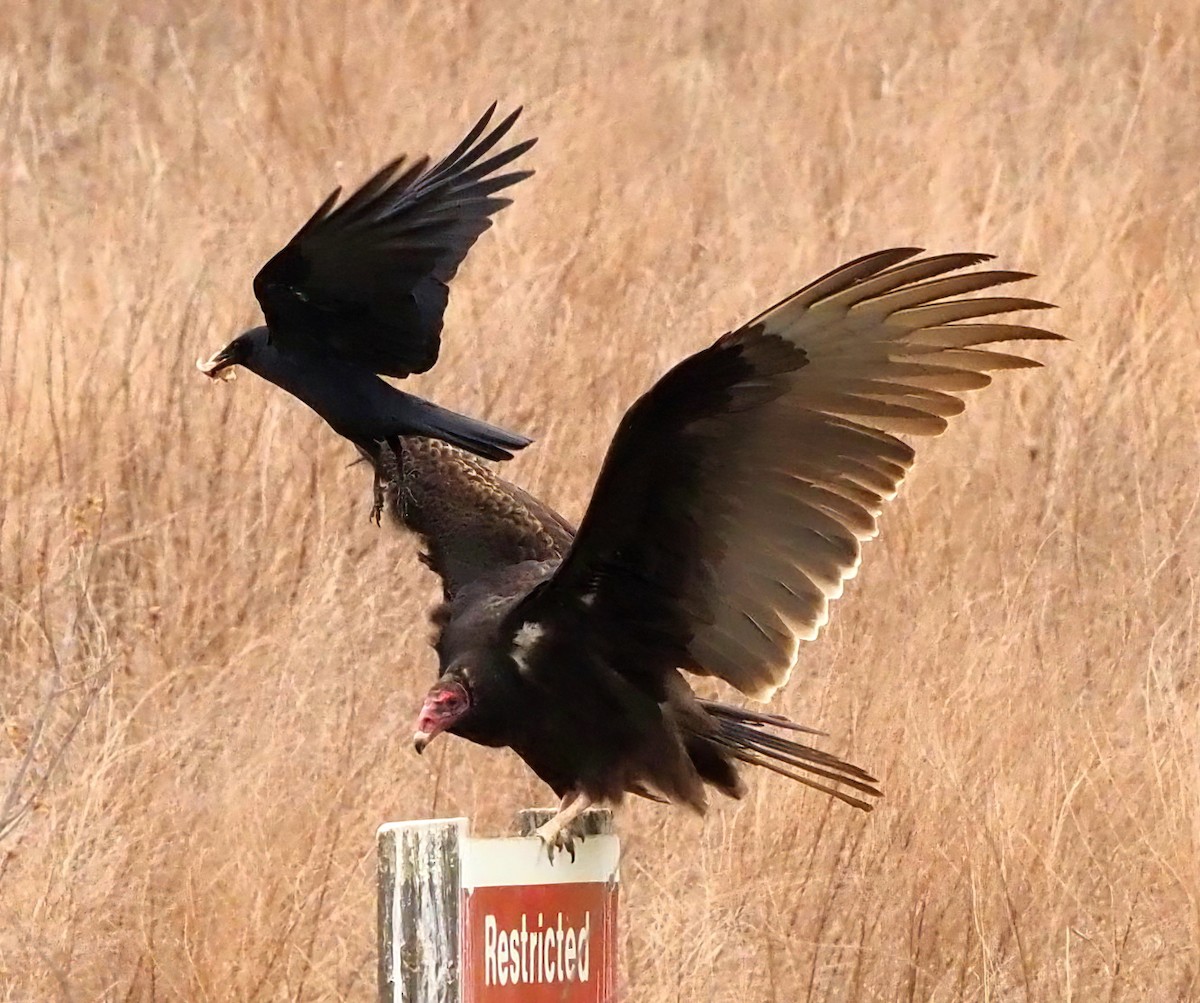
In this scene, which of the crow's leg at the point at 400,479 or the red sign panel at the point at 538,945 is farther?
the crow's leg at the point at 400,479

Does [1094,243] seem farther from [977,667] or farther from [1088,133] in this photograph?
[977,667]

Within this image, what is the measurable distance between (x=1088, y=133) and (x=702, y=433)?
4.63 m

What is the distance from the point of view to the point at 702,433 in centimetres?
270

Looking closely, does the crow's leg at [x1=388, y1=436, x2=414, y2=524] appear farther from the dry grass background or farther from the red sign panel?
the red sign panel

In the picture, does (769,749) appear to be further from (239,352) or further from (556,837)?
(239,352)

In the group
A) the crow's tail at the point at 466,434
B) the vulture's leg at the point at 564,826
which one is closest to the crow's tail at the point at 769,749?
the vulture's leg at the point at 564,826

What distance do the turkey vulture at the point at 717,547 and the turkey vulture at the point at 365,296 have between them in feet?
2.00

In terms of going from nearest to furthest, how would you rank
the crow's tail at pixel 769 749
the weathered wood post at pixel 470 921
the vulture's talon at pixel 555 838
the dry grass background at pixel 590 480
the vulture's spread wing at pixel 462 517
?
the weathered wood post at pixel 470 921
the vulture's talon at pixel 555 838
the crow's tail at pixel 769 749
the vulture's spread wing at pixel 462 517
the dry grass background at pixel 590 480

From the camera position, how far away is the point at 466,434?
A: 3412 millimetres

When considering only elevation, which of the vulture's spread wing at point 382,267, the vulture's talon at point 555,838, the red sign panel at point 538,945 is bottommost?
the red sign panel at point 538,945

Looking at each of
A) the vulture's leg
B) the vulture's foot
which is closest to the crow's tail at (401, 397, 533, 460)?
the vulture's leg

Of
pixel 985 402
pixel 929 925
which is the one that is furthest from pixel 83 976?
pixel 985 402

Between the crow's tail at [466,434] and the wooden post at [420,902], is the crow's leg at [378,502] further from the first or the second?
the wooden post at [420,902]

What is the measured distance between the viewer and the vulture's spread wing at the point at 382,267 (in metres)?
3.64
